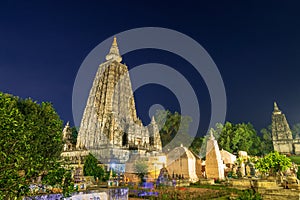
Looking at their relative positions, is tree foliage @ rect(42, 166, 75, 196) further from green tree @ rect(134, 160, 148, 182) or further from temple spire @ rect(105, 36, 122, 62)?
temple spire @ rect(105, 36, 122, 62)

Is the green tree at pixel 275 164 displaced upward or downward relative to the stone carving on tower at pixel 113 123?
downward

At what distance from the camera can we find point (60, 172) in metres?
7.29

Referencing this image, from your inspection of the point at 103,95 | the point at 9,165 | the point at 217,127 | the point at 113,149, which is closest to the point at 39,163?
the point at 9,165

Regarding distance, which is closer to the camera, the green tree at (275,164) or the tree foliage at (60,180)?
the tree foliage at (60,180)

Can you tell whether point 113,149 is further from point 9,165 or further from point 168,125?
point 9,165

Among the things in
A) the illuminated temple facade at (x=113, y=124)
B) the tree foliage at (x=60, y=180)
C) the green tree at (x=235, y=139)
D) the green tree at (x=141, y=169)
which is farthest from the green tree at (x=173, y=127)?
the tree foliage at (x=60, y=180)

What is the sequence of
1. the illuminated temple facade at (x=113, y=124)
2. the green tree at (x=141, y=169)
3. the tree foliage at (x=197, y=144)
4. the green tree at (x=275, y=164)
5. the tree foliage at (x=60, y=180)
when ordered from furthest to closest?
the tree foliage at (x=197, y=144) < the illuminated temple facade at (x=113, y=124) < the green tree at (x=141, y=169) < the green tree at (x=275, y=164) < the tree foliage at (x=60, y=180)

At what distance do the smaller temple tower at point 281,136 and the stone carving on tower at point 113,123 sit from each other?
42.5m

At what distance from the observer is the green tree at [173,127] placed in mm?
57466

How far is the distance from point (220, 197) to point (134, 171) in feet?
57.4

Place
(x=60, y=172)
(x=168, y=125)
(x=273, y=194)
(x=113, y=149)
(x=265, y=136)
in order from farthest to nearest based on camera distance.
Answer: (x=265, y=136) < (x=168, y=125) < (x=113, y=149) < (x=273, y=194) < (x=60, y=172)

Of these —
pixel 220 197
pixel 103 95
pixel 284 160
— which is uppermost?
pixel 103 95

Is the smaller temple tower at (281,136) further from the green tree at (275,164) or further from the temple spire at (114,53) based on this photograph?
the temple spire at (114,53)

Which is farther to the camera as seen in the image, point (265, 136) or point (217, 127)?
point (265, 136)
